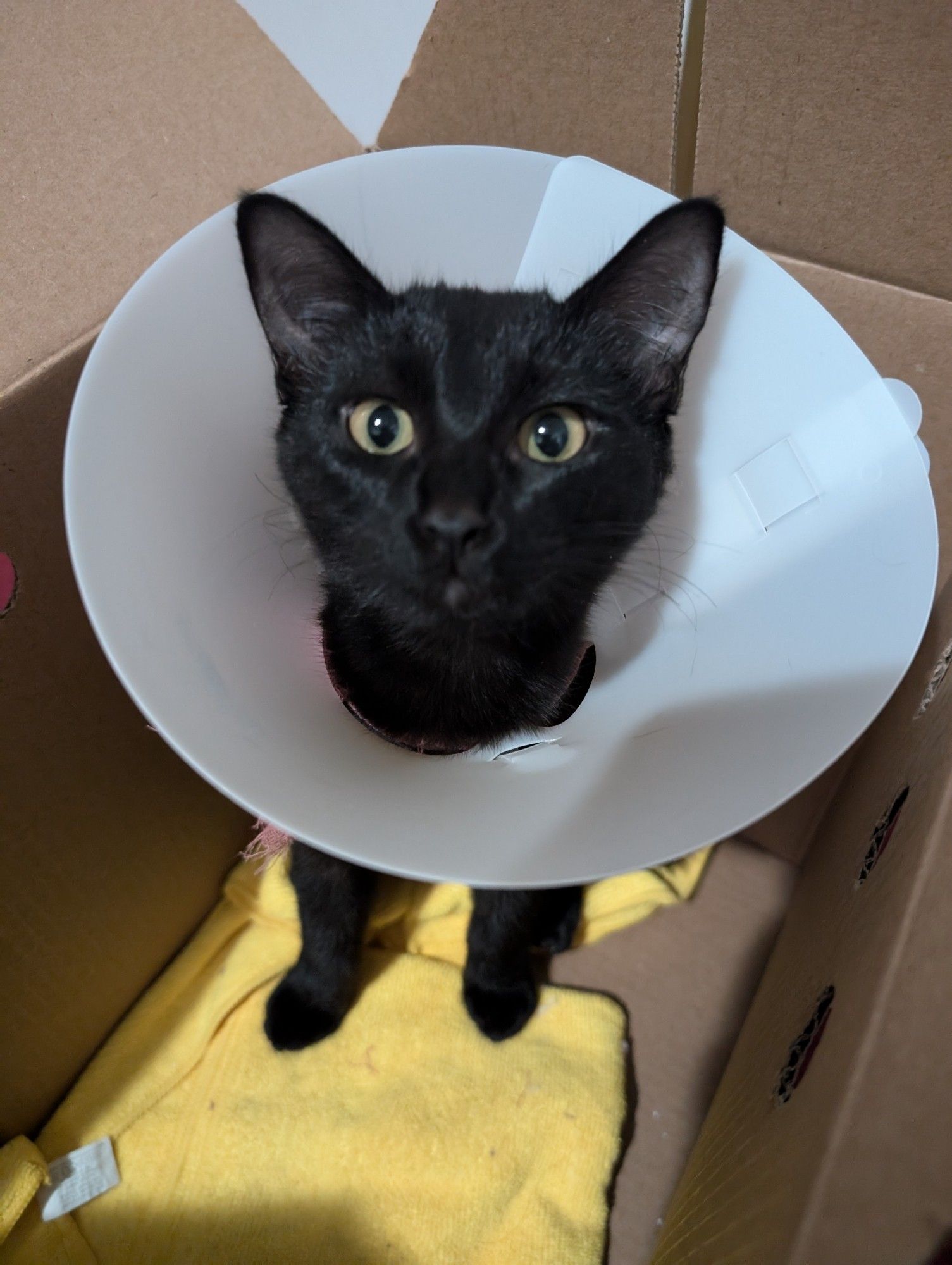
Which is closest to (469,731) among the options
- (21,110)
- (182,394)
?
(182,394)

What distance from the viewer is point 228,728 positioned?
57 centimetres

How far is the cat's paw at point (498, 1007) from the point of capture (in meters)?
1.03

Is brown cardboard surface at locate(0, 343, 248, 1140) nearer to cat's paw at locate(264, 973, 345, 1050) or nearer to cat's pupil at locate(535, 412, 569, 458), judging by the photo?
cat's paw at locate(264, 973, 345, 1050)

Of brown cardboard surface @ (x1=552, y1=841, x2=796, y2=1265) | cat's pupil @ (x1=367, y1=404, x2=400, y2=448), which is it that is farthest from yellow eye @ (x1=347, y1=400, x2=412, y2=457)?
brown cardboard surface @ (x1=552, y1=841, x2=796, y2=1265)

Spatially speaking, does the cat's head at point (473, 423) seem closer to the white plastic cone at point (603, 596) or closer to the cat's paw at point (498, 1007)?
the white plastic cone at point (603, 596)

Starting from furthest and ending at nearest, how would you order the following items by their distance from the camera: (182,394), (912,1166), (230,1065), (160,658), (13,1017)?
(230,1065) → (13,1017) → (182,394) → (160,658) → (912,1166)

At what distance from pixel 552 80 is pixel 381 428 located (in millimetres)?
502

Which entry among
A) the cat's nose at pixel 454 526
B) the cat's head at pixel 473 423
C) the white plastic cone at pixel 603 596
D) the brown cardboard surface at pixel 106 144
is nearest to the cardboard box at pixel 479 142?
the brown cardboard surface at pixel 106 144

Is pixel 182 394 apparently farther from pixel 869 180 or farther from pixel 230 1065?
pixel 230 1065

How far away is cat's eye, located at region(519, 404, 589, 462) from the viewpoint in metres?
0.66

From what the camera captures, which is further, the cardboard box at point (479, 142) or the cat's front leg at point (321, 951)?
the cat's front leg at point (321, 951)

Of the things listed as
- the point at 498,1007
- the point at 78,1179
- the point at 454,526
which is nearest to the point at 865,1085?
the point at 454,526

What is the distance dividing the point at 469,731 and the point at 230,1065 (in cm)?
60

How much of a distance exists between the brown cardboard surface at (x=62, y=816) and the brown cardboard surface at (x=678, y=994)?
0.57 metres
